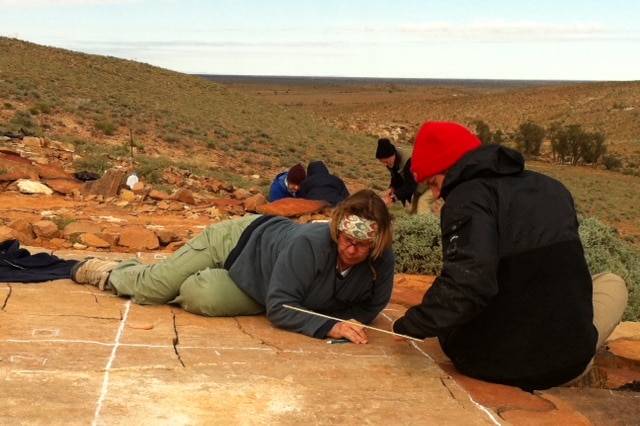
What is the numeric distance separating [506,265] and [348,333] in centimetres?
114

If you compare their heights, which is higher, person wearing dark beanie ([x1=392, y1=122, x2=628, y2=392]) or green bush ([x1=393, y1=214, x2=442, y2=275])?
person wearing dark beanie ([x1=392, y1=122, x2=628, y2=392])

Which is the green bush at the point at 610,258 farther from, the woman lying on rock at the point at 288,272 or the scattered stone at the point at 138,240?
the scattered stone at the point at 138,240

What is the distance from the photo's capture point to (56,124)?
76.2 ft

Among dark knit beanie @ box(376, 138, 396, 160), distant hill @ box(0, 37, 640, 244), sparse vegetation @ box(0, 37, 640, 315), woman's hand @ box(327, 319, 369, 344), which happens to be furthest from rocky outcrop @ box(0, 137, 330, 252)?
distant hill @ box(0, 37, 640, 244)

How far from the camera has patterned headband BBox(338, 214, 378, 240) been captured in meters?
3.84

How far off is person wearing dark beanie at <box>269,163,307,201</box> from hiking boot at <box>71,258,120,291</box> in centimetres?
455

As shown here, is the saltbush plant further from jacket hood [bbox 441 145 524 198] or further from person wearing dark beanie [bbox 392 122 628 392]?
jacket hood [bbox 441 145 524 198]

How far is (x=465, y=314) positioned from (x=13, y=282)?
306 centimetres

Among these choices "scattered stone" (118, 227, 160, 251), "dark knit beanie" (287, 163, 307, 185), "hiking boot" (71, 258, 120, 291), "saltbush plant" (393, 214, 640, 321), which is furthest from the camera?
"dark knit beanie" (287, 163, 307, 185)

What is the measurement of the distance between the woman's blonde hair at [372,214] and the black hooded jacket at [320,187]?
5.35 metres

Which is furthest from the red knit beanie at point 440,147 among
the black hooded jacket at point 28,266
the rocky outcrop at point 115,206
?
the rocky outcrop at point 115,206

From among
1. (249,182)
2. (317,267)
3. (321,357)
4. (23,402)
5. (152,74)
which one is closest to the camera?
(23,402)

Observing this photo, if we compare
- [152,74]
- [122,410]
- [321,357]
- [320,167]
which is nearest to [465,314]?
[321,357]

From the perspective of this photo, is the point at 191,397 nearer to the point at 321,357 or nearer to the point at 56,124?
the point at 321,357
